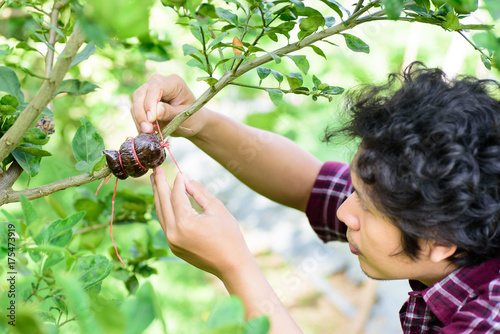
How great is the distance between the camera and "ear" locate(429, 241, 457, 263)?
0.78 metres

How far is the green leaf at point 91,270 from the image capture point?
2.04ft


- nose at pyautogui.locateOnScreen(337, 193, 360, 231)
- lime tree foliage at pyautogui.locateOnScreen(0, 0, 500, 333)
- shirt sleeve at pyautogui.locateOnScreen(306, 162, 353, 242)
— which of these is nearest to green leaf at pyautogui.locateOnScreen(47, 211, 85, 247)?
lime tree foliage at pyautogui.locateOnScreen(0, 0, 500, 333)

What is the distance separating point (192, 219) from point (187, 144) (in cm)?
238

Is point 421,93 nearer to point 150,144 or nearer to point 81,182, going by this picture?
point 150,144

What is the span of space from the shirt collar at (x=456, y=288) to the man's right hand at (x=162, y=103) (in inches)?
23.5

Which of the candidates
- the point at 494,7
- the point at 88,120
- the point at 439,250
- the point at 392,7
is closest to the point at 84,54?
the point at 88,120

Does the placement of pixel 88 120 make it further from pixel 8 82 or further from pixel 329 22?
pixel 329 22

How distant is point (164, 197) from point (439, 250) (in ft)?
1.66

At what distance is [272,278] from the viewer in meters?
2.66

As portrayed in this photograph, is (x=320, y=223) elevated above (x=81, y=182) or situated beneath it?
situated beneath

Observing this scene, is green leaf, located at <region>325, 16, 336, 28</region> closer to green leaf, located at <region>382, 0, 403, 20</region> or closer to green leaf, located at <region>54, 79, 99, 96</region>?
green leaf, located at <region>382, 0, 403, 20</region>

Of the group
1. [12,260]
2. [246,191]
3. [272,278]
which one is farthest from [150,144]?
[246,191]

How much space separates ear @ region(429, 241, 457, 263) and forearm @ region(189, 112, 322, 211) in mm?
516

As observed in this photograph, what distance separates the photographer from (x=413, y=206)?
750 millimetres
